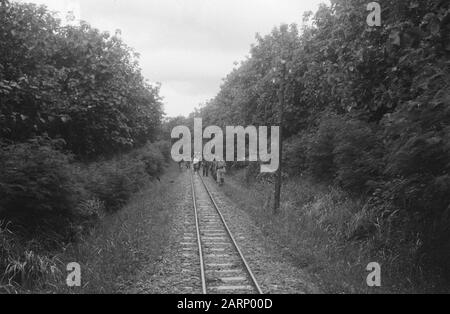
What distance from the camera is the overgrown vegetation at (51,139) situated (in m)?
9.51

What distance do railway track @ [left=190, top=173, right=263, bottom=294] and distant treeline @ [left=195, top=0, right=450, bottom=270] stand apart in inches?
139

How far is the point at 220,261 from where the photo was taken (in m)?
10.4

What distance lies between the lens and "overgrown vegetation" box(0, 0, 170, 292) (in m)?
9.51

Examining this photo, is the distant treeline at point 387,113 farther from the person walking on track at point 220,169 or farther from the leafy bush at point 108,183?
the leafy bush at point 108,183

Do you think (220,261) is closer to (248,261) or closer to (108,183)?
(248,261)

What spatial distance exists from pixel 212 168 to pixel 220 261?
86.3ft

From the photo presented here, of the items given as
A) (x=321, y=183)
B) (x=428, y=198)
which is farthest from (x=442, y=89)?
(x=321, y=183)

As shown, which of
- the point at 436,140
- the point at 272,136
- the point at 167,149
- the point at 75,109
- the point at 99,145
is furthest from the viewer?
the point at 167,149

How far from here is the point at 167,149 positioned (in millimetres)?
51875

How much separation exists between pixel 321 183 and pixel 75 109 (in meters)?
10.1

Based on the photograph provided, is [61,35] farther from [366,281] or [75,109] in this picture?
[366,281]

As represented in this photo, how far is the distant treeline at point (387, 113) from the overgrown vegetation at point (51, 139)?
7.16 m

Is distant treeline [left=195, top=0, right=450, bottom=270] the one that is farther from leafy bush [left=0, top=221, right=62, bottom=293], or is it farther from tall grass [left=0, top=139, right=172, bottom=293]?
leafy bush [left=0, top=221, right=62, bottom=293]

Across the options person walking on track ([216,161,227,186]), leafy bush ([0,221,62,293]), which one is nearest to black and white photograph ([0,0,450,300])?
leafy bush ([0,221,62,293])
